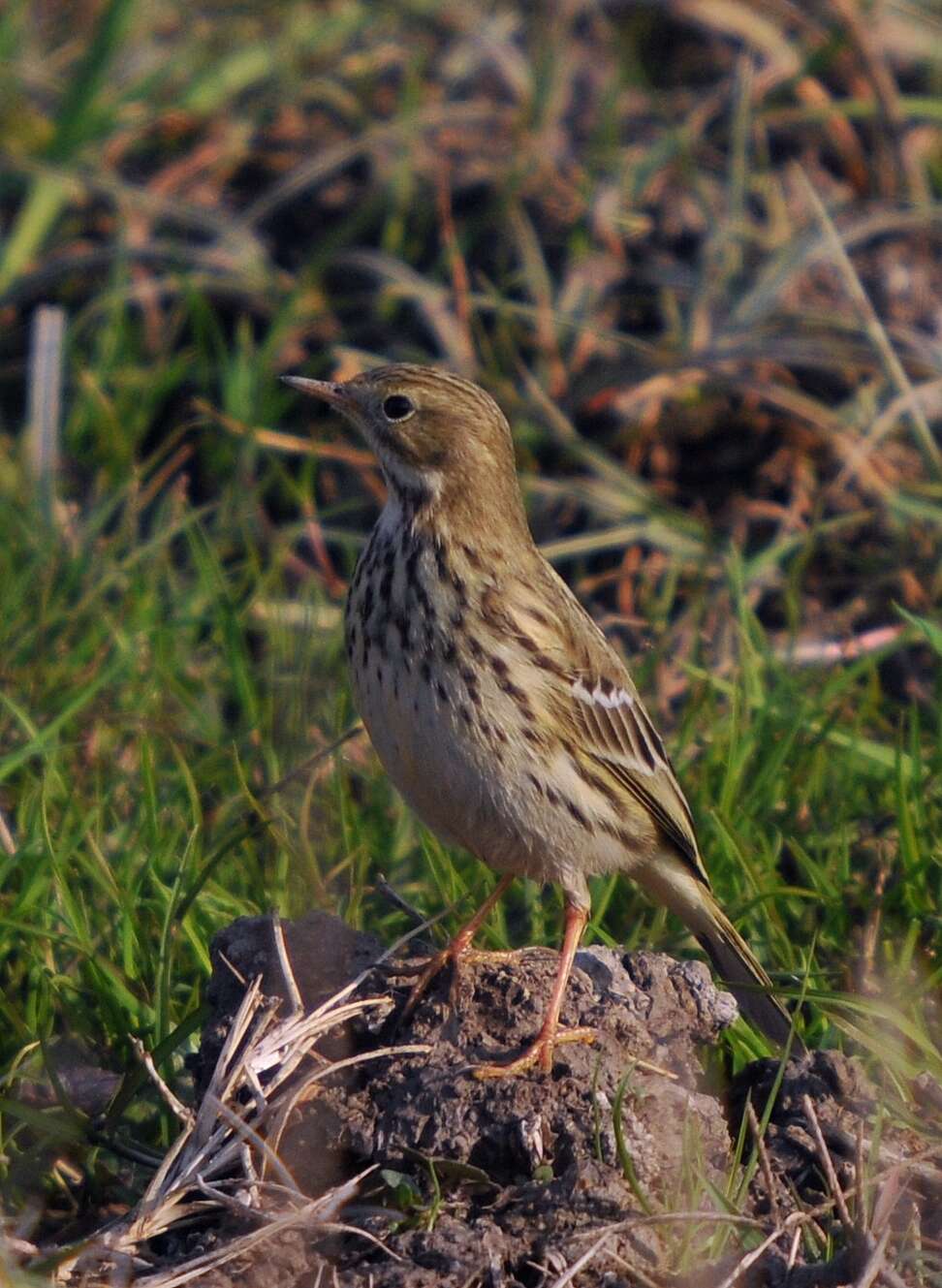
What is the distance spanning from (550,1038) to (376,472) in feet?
12.6

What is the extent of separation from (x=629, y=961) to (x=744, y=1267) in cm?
87

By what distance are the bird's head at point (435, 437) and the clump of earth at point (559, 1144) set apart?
3.90 ft

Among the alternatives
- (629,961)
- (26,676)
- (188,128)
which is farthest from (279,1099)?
(188,128)

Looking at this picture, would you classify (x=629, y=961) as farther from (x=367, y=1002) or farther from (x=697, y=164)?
(x=697, y=164)

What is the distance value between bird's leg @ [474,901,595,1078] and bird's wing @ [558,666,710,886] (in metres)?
0.55

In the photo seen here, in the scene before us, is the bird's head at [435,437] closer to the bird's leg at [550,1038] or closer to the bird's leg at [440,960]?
the bird's leg at [440,960]

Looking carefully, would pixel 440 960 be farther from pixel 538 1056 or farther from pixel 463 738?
pixel 463 738

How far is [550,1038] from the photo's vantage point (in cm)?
416

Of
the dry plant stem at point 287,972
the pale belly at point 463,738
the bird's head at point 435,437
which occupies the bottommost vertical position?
the dry plant stem at point 287,972

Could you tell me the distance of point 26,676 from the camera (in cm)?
604

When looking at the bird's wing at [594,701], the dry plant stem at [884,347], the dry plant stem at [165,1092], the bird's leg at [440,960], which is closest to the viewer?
the dry plant stem at [165,1092]

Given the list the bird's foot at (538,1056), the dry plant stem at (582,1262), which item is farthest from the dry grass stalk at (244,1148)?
the dry plant stem at (582,1262)

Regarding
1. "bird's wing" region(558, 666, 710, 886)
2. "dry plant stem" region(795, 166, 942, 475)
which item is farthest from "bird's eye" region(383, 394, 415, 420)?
"dry plant stem" region(795, 166, 942, 475)

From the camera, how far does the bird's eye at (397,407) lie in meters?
5.07
